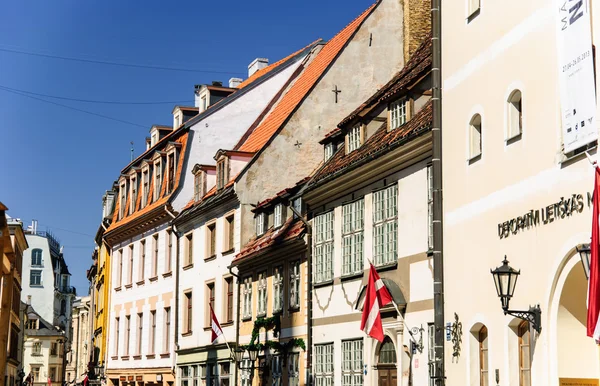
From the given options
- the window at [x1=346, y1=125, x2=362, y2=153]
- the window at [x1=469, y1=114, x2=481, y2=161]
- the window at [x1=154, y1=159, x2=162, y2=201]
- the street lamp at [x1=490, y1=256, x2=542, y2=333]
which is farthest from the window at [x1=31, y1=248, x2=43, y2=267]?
the street lamp at [x1=490, y1=256, x2=542, y2=333]

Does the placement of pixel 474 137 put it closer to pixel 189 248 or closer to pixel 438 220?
pixel 438 220

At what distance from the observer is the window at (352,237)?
25.7 metres

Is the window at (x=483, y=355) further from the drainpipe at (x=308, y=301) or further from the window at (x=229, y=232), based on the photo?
the window at (x=229, y=232)

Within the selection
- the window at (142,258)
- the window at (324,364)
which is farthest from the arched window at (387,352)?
the window at (142,258)

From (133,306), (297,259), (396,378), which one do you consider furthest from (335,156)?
(133,306)

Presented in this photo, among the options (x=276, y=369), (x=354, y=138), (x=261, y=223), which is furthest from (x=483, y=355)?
(x=261, y=223)

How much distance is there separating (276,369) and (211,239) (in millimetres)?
8984

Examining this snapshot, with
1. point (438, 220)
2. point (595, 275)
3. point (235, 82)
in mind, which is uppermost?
point (235, 82)

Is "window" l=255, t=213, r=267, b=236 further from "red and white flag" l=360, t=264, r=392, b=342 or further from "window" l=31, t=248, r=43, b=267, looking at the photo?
"window" l=31, t=248, r=43, b=267

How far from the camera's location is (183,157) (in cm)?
4406

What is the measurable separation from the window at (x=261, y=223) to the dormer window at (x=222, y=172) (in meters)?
2.81

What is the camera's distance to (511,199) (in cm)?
1773

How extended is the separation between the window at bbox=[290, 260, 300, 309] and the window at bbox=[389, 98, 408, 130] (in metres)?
6.07

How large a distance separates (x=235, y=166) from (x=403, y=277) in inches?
620
